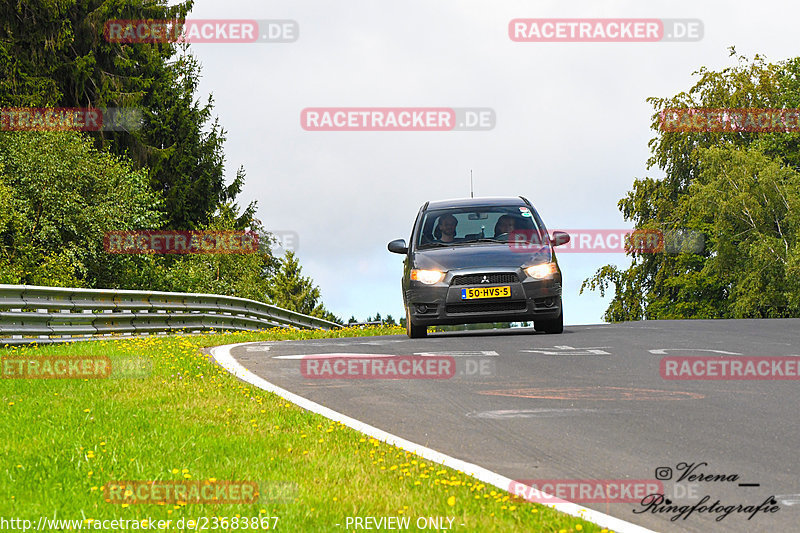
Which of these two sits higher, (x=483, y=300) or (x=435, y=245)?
(x=435, y=245)

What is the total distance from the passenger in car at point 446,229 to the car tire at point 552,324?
75.4 inches

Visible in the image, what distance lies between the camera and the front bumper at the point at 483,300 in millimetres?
15242

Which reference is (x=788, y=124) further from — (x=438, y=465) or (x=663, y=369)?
(x=438, y=465)

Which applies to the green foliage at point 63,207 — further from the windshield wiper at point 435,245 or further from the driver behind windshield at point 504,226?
the driver behind windshield at point 504,226

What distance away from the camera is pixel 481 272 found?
1521 cm

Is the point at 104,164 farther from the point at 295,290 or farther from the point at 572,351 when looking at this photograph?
the point at 295,290

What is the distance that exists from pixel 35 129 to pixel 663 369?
104ft

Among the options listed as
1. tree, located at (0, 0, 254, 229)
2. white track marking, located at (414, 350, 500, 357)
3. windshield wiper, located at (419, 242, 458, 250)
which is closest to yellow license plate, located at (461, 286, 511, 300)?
windshield wiper, located at (419, 242, 458, 250)

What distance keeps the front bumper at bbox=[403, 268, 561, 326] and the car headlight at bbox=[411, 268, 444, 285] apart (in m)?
0.06

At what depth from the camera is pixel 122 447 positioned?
273 inches

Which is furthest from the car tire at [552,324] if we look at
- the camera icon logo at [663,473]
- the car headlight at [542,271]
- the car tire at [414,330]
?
the camera icon logo at [663,473]

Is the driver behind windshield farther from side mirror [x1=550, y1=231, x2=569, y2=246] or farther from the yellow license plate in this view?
the yellow license plate

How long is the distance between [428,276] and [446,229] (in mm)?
1328

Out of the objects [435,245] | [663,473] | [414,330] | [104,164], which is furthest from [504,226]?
[104,164]
